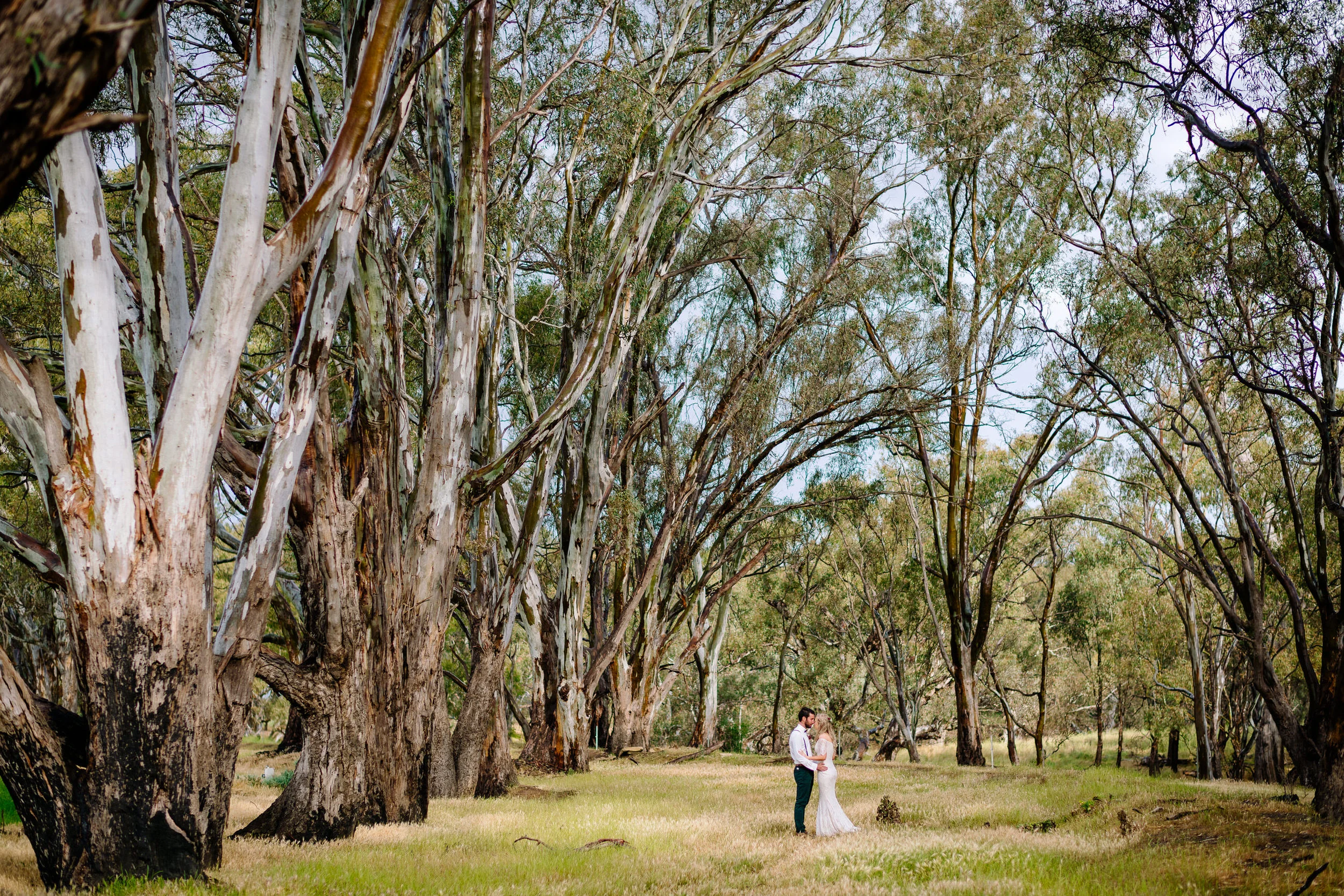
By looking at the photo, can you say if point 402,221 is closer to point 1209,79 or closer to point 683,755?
point 1209,79

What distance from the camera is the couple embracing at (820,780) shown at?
9461 mm

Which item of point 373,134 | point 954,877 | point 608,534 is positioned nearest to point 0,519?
point 373,134

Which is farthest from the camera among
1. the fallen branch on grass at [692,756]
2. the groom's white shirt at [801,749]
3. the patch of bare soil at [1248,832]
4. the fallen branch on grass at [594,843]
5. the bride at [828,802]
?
the fallen branch on grass at [692,756]

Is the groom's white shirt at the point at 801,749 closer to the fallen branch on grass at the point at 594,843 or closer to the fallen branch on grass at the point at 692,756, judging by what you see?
the fallen branch on grass at the point at 594,843

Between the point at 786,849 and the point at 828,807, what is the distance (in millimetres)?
1307

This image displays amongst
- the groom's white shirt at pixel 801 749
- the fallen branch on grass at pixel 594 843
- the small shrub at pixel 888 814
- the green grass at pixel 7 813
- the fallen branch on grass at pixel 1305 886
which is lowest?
the small shrub at pixel 888 814

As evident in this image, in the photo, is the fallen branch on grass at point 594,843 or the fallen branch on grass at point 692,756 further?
the fallen branch on grass at point 692,756

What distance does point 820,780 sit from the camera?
958 cm

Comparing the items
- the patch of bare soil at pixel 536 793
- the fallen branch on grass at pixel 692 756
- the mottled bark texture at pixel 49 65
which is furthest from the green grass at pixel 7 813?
the fallen branch on grass at pixel 692 756

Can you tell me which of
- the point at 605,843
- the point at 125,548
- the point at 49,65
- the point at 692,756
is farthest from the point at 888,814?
the point at 692,756

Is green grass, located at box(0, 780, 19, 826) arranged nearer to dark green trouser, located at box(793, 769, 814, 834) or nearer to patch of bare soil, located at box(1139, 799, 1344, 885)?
dark green trouser, located at box(793, 769, 814, 834)

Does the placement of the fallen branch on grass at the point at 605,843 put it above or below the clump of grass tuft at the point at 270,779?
above

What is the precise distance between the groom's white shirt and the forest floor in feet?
2.31

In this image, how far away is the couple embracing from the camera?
31.0ft
